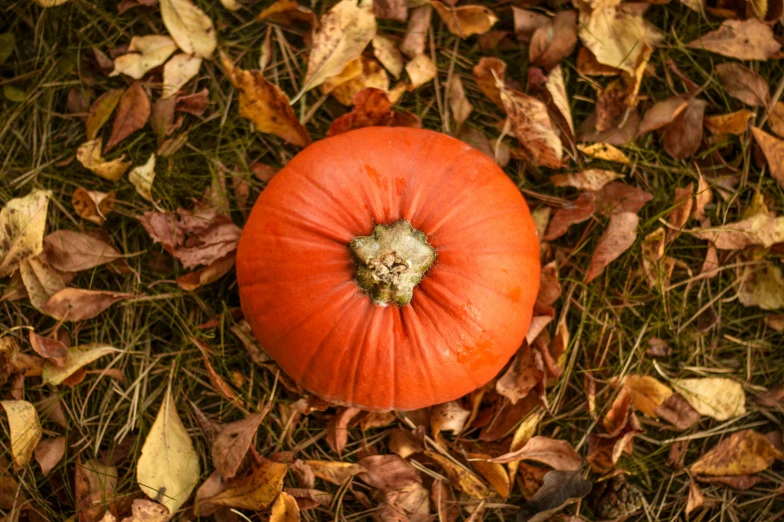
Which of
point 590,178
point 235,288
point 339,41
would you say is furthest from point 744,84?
point 235,288

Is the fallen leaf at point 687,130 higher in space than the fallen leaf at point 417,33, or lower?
lower

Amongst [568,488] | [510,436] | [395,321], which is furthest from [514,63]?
[568,488]

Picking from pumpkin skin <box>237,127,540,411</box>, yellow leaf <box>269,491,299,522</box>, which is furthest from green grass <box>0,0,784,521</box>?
pumpkin skin <box>237,127,540,411</box>

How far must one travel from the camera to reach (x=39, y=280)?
2.52 m

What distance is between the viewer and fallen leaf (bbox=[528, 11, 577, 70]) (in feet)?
8.79

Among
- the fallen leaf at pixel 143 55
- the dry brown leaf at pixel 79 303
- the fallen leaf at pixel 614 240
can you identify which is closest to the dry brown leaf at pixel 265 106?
the fallen leaf at pixel 143 55

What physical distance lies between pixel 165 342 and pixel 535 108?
1.77m

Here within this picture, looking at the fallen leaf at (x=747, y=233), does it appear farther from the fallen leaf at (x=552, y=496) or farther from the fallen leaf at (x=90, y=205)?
the fallen leaf at (x=90, y=205)

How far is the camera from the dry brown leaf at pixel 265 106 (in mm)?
2529

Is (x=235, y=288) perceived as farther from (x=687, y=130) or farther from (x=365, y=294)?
(x=687, y=130)

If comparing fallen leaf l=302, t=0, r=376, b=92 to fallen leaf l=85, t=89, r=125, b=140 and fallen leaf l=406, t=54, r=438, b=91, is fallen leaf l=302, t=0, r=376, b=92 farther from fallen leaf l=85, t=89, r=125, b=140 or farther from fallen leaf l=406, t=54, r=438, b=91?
fallen leaf l=85, t=89, r=125, b=140

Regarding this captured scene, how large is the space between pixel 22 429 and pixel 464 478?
1684 mm

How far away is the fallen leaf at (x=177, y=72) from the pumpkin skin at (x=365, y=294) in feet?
2.60

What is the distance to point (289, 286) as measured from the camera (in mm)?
2100
